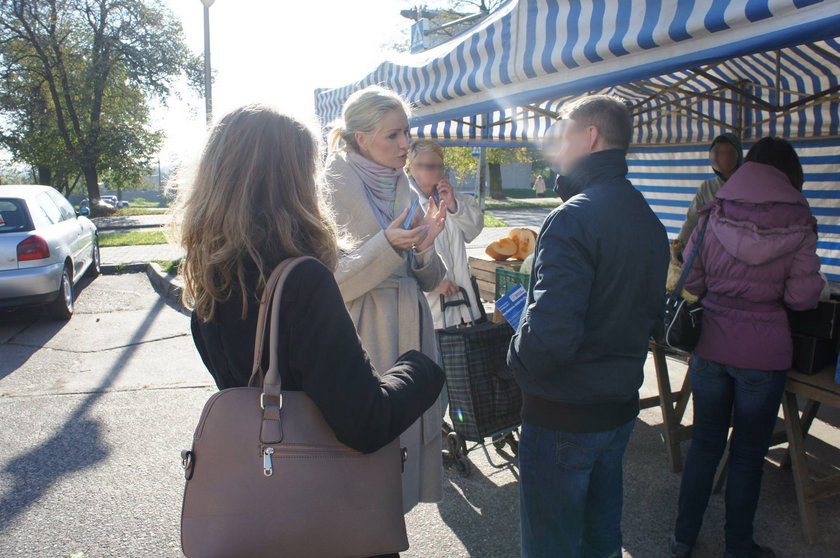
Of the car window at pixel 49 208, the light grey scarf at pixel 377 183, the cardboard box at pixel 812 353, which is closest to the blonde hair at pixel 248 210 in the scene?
the light grey scarf at pixel 377 183

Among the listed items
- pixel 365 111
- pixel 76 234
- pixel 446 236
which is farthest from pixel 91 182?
pixel 365 111

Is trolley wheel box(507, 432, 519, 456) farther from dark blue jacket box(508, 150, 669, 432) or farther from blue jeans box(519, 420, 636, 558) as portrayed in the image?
dark blue jacket box(508, 150, 669, 432)

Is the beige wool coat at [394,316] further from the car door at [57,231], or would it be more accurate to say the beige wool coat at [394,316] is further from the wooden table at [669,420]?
the car door at [57,231]

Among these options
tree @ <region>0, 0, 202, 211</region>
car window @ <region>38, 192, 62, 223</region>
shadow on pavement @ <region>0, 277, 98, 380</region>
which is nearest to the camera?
shadow on pavement @ <region>0, 277, 98, 380</region>

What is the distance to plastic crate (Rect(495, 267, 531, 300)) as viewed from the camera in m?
3.90

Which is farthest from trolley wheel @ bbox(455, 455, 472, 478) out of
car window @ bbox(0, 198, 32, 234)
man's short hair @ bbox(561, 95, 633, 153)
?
car window @ bbox(0, 198, 32, 234)

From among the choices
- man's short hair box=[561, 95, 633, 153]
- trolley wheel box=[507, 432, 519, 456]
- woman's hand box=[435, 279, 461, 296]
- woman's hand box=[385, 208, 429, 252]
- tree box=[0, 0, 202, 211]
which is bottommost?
trolley wheel box=[507, 432, 519, 456]

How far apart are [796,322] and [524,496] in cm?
163

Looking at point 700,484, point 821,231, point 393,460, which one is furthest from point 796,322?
point 821,231

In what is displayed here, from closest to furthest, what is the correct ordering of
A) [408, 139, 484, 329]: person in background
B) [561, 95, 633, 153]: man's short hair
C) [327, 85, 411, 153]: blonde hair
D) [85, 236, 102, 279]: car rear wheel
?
[561, 95, 633, 153]: man's short hair
[327, 85, 411, 153]: blonde hair
[408, 139, 484, 329]: person in background
[85, 236, 102, 279]: car rear wheel

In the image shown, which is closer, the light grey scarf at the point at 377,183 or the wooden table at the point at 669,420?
the light grey scarf at the point at 377,183

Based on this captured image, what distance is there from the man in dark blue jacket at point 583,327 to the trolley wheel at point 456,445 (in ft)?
4.97

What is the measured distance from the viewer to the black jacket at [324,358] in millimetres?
1235

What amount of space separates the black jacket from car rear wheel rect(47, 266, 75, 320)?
6.97 meters
